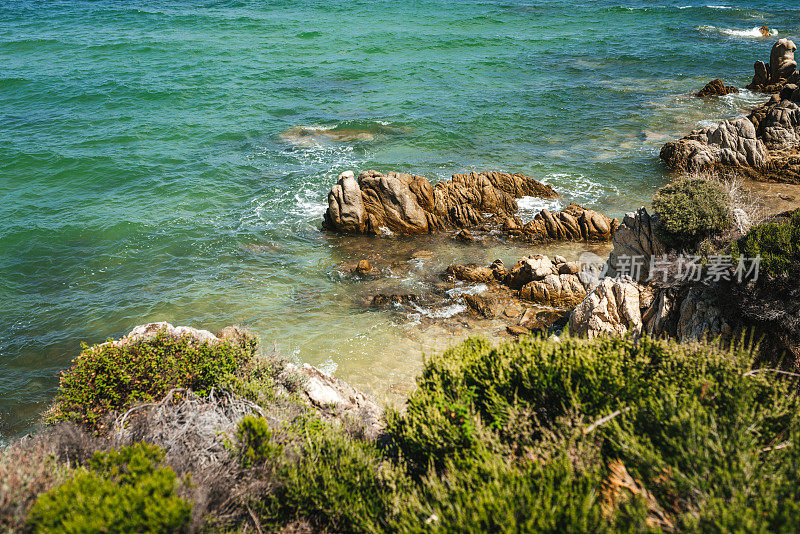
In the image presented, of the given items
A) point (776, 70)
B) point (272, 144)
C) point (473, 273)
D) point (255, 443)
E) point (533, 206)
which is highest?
point (776, 70)

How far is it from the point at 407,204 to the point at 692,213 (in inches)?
455

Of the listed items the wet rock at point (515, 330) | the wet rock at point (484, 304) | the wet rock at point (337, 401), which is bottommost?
the wet rock at point (515, 330)

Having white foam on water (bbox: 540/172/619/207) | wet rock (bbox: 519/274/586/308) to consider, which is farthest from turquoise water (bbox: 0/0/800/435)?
wet rock (bbox: 519/274/586/308)

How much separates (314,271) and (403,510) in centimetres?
1407

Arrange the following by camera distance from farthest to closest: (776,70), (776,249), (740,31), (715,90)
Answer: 1. (740,31)
2. (776,70)
3. (715,90)
4. (776,249)

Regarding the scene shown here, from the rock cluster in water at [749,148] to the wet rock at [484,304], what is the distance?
14188 mm

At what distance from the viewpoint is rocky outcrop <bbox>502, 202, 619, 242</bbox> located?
2048 centimetres

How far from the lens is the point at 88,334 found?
1608 cm

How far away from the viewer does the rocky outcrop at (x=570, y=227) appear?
806 inches

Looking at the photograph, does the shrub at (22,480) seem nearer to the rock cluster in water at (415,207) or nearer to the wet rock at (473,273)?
the wet rock at (473,273)

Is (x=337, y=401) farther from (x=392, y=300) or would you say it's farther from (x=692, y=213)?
(x=692, y=213)

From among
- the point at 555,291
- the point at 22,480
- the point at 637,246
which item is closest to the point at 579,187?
the point at 555,291

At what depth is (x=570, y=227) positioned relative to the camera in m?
20.6

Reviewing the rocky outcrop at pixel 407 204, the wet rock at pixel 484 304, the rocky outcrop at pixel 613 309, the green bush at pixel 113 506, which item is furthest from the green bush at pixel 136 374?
the rocky outcrop at pixel 407 204
